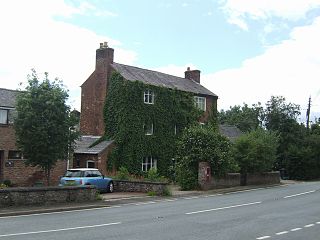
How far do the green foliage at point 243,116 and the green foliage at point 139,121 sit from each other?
24369mm

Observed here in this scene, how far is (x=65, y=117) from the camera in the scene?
2423 cm

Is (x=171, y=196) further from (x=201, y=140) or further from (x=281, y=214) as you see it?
(x=281, y=214)

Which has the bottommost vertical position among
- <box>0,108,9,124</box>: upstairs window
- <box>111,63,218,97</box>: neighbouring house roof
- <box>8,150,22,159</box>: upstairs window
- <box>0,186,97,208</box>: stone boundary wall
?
<box>0,186,97,208</box>: stone boundary wall

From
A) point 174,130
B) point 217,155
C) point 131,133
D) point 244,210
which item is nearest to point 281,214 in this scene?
point 244,210

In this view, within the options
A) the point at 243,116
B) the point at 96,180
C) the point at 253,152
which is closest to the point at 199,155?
the point at 253,152

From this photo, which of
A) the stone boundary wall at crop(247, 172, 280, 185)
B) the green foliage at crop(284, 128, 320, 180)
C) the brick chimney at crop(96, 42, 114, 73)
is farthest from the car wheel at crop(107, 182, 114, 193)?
the green foliage at crop(284, 128, 320, 180)

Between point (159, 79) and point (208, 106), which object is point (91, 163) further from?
point (208, 106)

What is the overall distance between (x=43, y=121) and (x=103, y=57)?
19107mm

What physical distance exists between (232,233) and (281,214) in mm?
5624

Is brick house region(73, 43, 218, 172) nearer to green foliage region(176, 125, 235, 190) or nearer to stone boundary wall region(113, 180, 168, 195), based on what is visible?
green foliage region(176, 125, 235, 190)

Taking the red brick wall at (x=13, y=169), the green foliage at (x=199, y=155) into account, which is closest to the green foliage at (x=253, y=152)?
the green foliage at (x=199, y=155)

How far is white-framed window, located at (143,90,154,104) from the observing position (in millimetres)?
40669

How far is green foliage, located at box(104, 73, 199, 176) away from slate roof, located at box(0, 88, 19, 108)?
943 cm

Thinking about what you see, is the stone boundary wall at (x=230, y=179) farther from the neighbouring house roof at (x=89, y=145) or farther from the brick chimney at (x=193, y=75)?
the brick chimney at (x=193, y=75)
